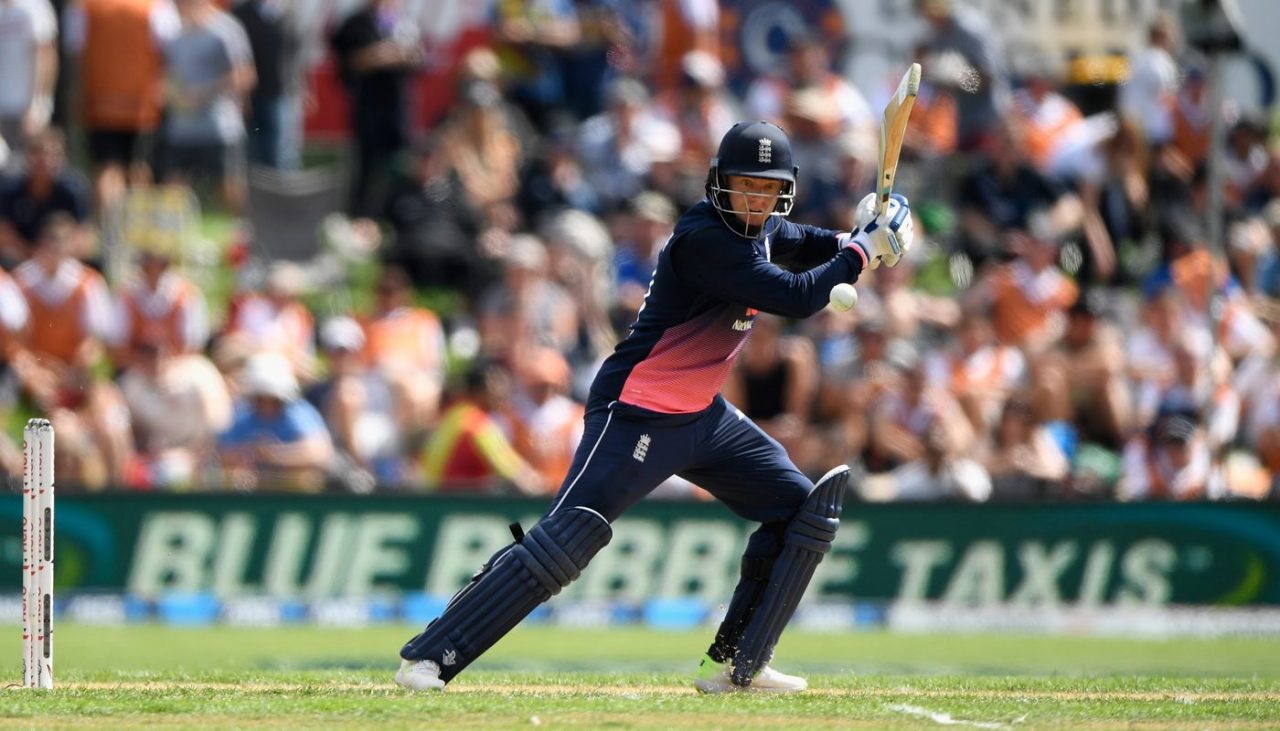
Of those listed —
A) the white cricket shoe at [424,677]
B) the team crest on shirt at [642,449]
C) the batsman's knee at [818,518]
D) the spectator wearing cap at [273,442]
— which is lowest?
the spectator wearing cap at [273,442]

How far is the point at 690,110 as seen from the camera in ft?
57.0

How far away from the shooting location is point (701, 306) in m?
8.06

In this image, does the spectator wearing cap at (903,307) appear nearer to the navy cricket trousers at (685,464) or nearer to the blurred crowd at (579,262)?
the blurred crowd at (579,262)

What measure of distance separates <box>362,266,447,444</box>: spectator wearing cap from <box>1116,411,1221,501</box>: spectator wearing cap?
17.1 feet

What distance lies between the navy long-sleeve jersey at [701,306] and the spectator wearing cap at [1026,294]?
824 cm

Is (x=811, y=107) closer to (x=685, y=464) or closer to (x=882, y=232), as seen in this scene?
(x=882, y=232)

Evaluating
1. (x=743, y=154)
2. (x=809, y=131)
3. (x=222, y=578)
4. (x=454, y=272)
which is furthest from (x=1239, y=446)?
(x=743, y=154)

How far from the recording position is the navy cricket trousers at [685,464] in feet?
26.0

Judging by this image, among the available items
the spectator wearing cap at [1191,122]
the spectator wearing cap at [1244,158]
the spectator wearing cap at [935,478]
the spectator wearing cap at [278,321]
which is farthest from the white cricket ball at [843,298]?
the spectator wearing cap at [1244,158]

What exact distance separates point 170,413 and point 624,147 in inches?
189

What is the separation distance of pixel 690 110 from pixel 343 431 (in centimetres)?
458

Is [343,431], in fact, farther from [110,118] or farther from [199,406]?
[110,118]

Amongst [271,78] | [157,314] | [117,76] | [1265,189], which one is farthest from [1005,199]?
[117,76]

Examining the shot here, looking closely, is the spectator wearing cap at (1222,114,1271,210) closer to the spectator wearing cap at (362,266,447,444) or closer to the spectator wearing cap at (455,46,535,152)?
the spectator wearing cap at (455,46,535,152)
